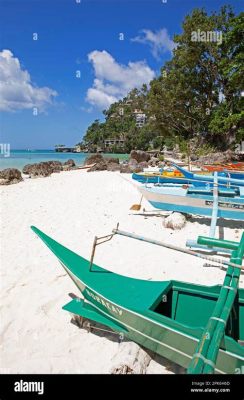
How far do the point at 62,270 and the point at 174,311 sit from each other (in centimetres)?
222

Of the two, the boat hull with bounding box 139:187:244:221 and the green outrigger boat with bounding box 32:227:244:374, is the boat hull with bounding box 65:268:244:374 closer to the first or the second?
the green outrigger boat with bounding box 32:227:244:374

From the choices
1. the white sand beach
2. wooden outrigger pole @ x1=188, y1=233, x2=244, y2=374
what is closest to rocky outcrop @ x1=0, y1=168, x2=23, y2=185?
the white sand beach

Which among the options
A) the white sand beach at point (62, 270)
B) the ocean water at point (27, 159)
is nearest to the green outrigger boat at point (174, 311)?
the white sand beach at point (62, 270)

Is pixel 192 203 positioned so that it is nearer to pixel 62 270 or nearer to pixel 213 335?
pixel 62 270

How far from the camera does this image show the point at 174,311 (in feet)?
9.77

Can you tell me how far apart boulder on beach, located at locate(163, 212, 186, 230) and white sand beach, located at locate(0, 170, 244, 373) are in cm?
13

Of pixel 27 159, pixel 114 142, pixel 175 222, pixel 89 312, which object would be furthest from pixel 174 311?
pixel 114 142

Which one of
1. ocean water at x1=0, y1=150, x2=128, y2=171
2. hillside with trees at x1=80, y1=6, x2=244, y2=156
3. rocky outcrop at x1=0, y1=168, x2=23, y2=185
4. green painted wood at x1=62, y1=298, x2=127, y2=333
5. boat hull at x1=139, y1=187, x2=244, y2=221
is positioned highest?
hillside with trees at x1=80, y1=6, x2=244, y2=156

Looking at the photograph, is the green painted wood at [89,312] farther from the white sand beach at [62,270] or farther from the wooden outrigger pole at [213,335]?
the wooden outrigger pole at [213,335]

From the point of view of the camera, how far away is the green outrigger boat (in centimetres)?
204

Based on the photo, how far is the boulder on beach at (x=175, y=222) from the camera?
6.52m

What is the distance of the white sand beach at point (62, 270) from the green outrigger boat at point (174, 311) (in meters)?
0.33
